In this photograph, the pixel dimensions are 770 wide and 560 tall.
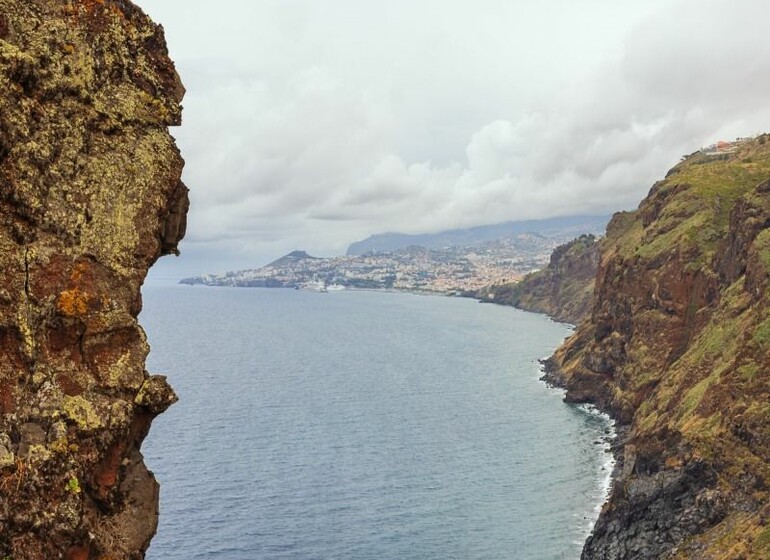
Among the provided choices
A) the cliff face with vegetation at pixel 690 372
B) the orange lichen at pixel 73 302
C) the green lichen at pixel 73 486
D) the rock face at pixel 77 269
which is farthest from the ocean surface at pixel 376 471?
the orange lichen at pixel 73 302

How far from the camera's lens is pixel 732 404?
64562 mm

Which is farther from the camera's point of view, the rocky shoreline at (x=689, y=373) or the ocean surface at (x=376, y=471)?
the ocean surface at (x=376, y=471)

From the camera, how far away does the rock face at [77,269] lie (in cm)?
1577

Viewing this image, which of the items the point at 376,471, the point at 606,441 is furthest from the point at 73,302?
the point at 606,441

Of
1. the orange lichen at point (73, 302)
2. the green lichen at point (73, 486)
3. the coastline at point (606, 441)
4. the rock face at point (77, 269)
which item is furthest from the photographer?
the coastline at point (606, 441)

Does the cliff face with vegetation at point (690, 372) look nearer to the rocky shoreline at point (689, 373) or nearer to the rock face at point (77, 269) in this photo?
the rocky shoreline at point (689, 373)

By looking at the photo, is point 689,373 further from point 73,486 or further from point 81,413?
point 73,486

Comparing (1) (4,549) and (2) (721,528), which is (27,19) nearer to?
(1) (4,549)

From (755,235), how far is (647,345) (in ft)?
85.4

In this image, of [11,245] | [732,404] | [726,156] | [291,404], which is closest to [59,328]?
[11,245]

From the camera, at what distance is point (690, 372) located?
82.6 m

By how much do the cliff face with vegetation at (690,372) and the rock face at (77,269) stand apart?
154ft

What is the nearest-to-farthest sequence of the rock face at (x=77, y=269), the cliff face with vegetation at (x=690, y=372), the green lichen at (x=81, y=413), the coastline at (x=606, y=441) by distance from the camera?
the rock face at (x=77, y=269), the green lichen at (x=81, y=413), the cliff face with vegetation at (x=690, y=372), the coastline at (x=606, y=441)

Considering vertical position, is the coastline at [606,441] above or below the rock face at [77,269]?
below
